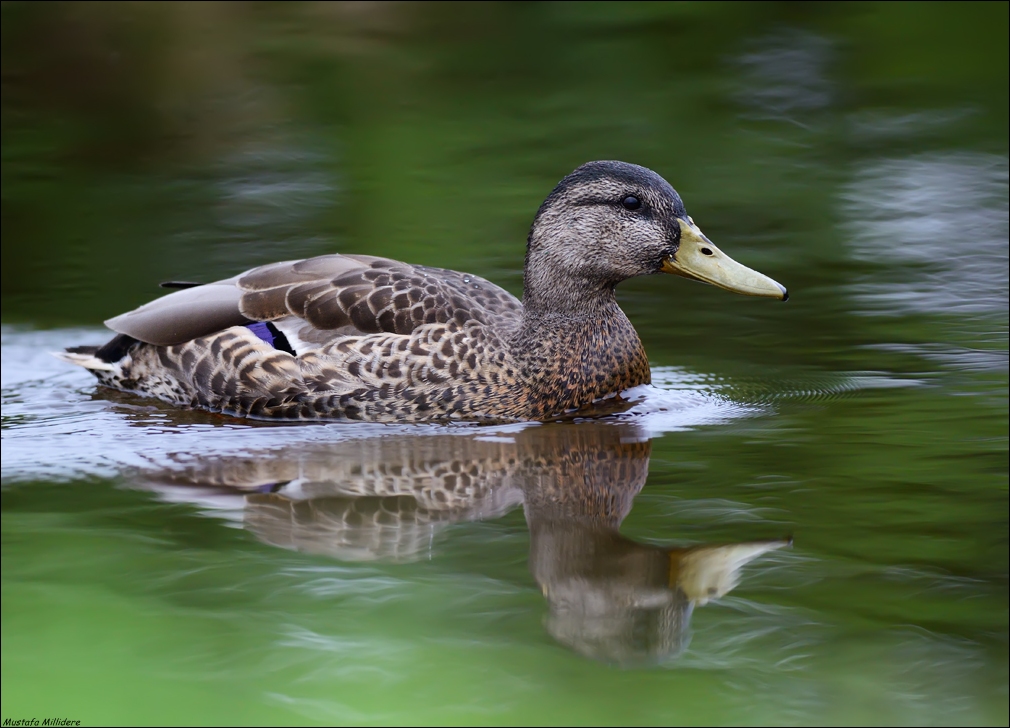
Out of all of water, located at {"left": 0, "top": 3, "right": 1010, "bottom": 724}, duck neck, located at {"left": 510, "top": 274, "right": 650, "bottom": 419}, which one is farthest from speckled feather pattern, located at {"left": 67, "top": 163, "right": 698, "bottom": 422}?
water, located at {"left": 0, "top": 3, "right": 1010, "bottom": 724}

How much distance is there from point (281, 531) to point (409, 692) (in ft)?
5.24

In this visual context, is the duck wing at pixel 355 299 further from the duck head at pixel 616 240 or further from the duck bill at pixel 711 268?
the duck bill at pixel 711 268

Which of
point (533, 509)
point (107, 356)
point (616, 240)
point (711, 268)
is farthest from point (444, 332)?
point (107, 356)

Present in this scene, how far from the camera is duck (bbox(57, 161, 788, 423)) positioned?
757 centimetres

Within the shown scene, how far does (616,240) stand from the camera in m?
7.71

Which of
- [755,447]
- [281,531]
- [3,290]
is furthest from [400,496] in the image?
[3,290]

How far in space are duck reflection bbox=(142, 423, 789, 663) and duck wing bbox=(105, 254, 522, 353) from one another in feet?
2.53

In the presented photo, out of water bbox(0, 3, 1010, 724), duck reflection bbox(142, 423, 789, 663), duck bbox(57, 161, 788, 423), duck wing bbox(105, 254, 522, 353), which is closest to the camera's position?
water bbox(0, 3, 1010, 724)

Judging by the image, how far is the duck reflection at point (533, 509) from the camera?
202 inches

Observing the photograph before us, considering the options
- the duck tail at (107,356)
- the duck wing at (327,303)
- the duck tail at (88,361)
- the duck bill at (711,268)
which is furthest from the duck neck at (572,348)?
the duck tail at (88,361)

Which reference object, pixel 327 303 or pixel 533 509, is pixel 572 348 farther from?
pixel 533 509

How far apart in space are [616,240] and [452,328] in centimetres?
102

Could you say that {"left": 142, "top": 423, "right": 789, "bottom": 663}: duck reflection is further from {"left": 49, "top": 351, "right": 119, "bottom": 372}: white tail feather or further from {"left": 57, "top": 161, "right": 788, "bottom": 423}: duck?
{"left": 49, "top": 351, "right": 119, "bottom": 372}: white tail feather

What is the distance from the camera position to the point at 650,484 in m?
6.46
